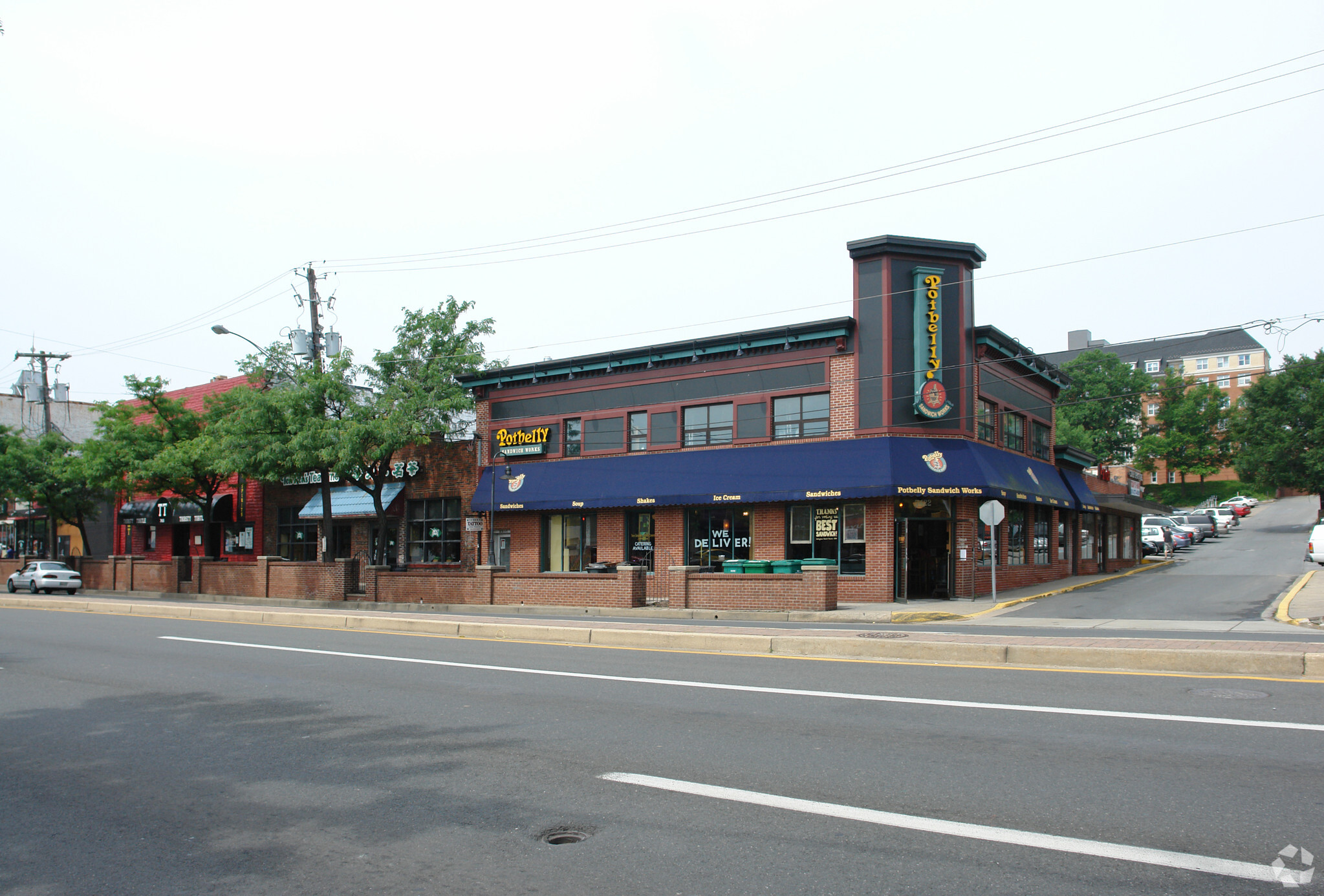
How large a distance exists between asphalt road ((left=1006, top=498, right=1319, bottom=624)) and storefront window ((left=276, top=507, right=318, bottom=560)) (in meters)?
27.9

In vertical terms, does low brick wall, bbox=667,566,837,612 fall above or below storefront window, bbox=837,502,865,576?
below

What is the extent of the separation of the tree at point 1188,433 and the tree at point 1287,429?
492 inches

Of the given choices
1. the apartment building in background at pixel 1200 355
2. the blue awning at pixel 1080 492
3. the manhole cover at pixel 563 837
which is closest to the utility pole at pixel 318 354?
the blue awning at pixel 1080 492

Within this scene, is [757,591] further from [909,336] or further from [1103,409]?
[1103,409]

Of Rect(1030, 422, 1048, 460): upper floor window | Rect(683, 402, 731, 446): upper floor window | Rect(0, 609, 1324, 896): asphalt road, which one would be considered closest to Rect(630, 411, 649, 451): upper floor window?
Rect(683, 402, 731, 446): upper floor window

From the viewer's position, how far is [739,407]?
28.7 m

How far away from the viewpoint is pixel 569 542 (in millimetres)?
31734

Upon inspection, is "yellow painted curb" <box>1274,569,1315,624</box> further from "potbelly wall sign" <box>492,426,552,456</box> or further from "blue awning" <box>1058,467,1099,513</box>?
"potbelly wall sign" <box>492,426,552,456</box>

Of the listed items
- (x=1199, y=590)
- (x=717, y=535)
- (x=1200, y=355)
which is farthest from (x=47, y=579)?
(x=1200, y=355)

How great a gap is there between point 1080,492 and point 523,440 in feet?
69.7

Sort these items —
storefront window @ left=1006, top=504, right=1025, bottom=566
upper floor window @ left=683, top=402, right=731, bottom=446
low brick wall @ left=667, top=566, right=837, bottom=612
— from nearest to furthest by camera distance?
1. low brick wall @ left=667, top=566, right=837, bottom=612
2. upper floor window @ left=683, top=402, right=731, bottom=446
3. storefront window @ left=1006, top=504, right=1025, bottom=566

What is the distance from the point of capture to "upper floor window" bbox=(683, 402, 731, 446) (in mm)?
29000

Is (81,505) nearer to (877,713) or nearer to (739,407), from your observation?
(739,407)

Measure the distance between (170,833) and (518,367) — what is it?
2798 centimetres
